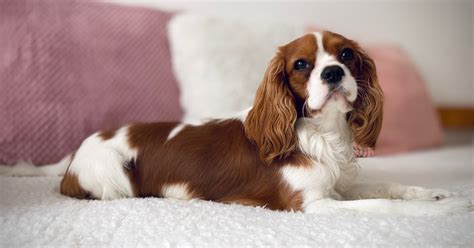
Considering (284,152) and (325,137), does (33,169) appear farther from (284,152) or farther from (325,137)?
(325,137)

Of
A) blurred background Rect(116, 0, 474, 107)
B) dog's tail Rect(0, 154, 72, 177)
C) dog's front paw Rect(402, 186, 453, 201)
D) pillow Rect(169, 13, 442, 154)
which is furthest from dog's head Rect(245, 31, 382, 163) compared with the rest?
blurred background Rect(116, 0, 474, 107)

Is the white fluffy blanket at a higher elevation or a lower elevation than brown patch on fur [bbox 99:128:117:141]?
lower

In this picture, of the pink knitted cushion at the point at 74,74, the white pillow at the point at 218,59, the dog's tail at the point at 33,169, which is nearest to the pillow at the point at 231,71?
the white pillow at the point at 218,59

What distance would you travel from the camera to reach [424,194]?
152 centimetres

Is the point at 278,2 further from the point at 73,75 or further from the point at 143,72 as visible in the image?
the point at 73,75

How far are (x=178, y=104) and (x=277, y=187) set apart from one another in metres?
1.10

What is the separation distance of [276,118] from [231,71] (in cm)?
86

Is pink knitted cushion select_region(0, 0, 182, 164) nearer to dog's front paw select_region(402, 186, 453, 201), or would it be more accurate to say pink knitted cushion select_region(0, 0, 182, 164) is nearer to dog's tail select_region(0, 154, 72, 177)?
dog's tail select_region(0, 154, 72, 177)

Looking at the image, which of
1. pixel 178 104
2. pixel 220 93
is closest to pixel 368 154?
pixel 220 93

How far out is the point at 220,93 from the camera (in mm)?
2295

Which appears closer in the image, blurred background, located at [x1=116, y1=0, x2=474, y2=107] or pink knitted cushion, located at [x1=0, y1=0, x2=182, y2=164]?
pink knitted cushion, located at [x1=0, y1=0, x2=182, y2=164]

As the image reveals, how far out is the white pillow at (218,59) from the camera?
2242 mm

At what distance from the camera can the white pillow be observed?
7.36 feet

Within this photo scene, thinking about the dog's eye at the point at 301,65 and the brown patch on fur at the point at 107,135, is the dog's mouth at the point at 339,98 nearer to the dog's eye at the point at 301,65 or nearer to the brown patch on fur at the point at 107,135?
the dog's eye at the point at 301,65
